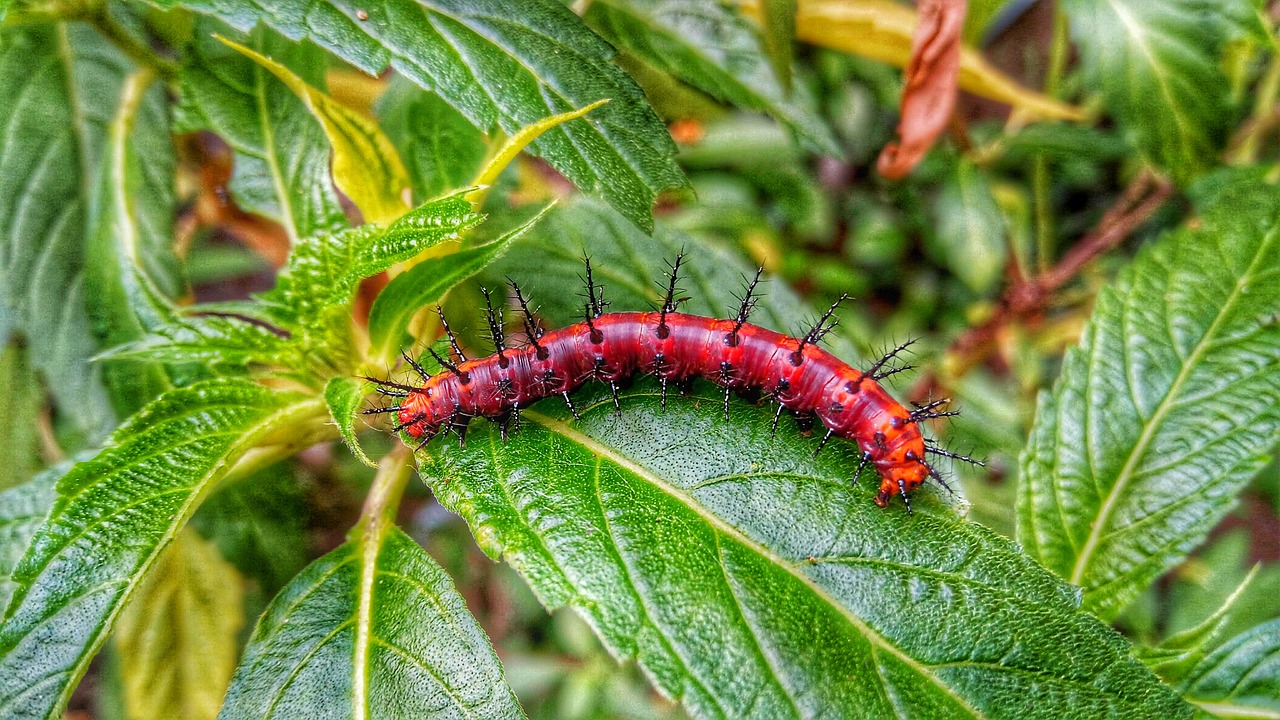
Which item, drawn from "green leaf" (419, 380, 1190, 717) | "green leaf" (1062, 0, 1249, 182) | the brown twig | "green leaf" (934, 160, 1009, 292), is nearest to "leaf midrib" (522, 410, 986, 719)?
"green leaf" (419, 380, 1190, 717)

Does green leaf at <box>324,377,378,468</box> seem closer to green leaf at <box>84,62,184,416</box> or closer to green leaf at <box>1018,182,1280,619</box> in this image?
Result: green leaf at <box>84,62,184,416</box>

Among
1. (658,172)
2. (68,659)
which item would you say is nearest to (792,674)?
(658,172)

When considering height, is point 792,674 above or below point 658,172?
below

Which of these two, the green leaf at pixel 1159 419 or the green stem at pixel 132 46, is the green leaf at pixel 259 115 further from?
the green leaf at pixel 1159 419

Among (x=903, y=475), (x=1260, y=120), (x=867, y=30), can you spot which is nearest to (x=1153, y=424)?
(x=903, y=475)

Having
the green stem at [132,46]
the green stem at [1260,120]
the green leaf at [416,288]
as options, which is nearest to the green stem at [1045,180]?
the green stem at [1260,120]

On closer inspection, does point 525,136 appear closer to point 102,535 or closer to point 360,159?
point 360,159

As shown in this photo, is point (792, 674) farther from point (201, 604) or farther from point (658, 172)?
point (201, 604)
